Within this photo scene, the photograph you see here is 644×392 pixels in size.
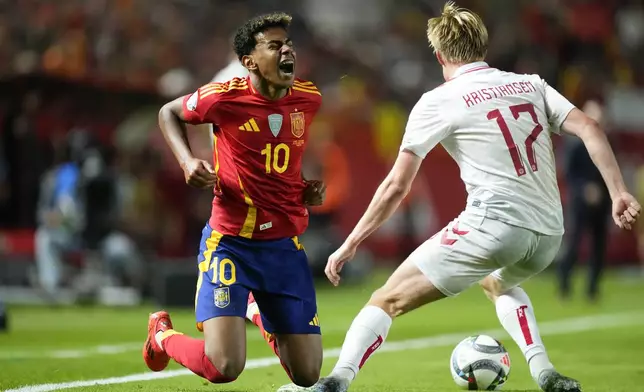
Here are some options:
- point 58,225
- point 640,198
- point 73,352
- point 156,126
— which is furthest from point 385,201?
point 640,198

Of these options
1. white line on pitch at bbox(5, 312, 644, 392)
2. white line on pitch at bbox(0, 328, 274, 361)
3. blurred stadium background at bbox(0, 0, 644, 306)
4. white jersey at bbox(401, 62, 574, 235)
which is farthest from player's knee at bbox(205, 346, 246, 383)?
blurred stadium background at bbox(0, 0, 644, 306)

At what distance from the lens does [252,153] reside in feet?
22.3

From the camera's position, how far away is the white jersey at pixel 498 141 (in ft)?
21.3

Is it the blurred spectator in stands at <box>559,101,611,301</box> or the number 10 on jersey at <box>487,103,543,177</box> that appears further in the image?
the blurred spectator in stands at <box>559,101,611,301</box>

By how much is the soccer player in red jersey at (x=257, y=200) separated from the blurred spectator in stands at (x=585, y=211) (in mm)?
8949

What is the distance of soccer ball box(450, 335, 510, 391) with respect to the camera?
7.43 m

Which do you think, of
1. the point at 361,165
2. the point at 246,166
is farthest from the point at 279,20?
the point at 361,165

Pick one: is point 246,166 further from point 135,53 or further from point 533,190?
point 135,53

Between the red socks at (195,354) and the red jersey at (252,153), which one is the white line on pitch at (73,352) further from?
the red jersey at (252,153)

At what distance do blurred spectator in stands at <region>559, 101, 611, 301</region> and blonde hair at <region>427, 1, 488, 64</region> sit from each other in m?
8.76

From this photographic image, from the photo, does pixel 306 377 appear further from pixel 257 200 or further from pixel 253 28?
pixel 253 28

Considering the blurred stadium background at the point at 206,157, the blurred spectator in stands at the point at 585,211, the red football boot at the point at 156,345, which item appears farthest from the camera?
the blurred spectator in stands at the point at 585,211

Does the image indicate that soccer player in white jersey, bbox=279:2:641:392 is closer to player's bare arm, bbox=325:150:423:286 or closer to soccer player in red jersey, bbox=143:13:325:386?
player's bare arm, bbox=325:150:423:286

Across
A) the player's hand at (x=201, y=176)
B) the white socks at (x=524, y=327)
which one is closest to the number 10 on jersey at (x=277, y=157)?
the player's hand at (x=201, y=176)
